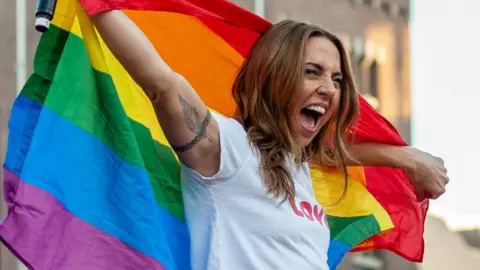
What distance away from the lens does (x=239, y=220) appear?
3.35 metres

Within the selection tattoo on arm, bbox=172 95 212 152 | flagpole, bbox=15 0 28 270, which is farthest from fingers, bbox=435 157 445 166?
flagpole, bbox=15 0 28 270

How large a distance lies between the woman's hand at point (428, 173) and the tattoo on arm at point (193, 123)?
131cm

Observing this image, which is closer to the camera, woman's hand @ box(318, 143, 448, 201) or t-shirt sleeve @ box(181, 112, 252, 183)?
t-shirt sleeve @ box(181, 112, 252, 183)

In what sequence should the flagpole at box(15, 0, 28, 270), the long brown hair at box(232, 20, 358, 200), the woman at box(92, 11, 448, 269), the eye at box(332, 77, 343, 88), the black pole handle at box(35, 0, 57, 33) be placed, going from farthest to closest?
the flagpole at box(15, 0, 28, 270) < the eye at box(332, 77, 343, 88) < the long brown hair at box(232, 20, 358, 200) < the woman at box(92, 11, 448, 269) < the black pole handle at box(35, 0, 57, 33)

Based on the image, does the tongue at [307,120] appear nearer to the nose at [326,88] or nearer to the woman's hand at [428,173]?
the nose at [326,88]

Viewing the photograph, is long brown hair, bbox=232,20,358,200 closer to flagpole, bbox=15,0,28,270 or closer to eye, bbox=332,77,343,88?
eye, bbox=332,77,343,88

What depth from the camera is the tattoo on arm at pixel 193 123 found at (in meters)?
3.26

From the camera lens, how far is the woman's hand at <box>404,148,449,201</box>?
14.2 ft

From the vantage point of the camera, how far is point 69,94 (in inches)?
140

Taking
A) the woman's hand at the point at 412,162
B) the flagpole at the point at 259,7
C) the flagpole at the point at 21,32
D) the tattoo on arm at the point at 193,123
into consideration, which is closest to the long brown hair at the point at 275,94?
the tattoo on arm at the point at 193,123

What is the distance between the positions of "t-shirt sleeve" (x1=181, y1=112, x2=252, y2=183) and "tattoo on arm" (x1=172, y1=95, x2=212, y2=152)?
2.8 inches

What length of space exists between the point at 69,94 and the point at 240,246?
729 mm

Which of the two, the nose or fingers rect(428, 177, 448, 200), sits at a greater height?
the nose

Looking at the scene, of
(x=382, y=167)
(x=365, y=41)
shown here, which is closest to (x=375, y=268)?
(x=365, y=41)
